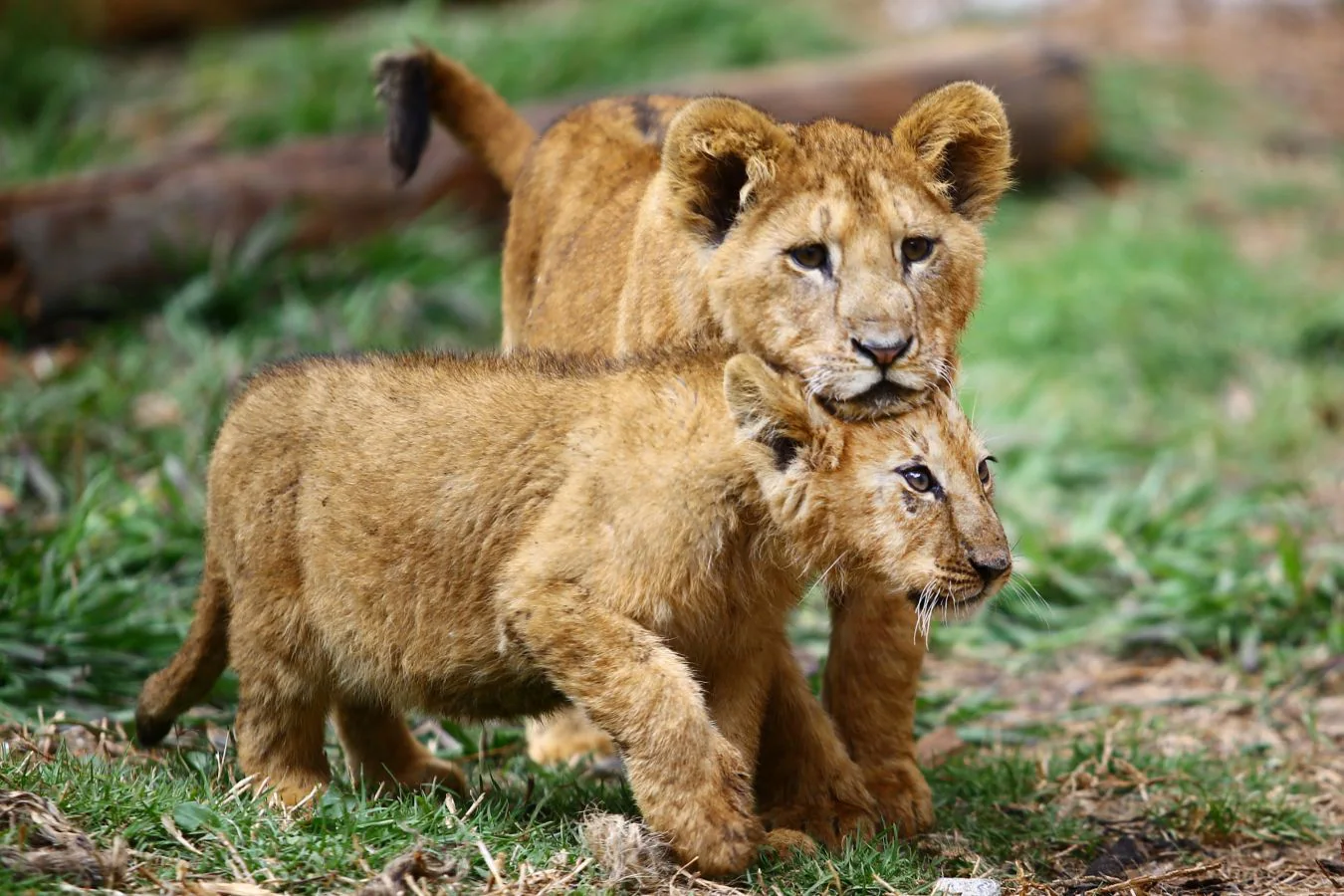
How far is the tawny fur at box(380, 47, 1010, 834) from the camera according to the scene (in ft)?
16.1

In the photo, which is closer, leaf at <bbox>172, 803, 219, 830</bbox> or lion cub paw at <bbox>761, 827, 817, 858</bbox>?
leaf at <bbox>172, 803, 219, 830</bbox>

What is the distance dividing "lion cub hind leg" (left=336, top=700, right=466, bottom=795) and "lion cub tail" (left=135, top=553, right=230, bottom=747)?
45cm

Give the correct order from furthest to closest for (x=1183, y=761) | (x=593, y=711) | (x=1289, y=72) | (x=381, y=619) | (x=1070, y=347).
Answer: (x=1289, y=72)
(x=1070, y=347)
(x=1183, y=761)
(x=381, y=619)
(x=593, y=711)

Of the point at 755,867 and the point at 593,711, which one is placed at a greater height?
the point at 593,711

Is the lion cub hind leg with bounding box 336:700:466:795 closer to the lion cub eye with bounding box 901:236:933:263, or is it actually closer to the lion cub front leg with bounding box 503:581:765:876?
the lion cub front leg with bounding box 503:581:765:876

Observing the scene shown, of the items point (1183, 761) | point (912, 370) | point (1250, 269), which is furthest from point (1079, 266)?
point (912, 370)

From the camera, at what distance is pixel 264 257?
419 inches

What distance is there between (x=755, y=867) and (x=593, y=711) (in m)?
0.70

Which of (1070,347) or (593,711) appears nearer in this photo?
(593,711)

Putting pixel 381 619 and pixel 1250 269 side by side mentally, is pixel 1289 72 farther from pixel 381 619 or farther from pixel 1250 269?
pixel 381 619

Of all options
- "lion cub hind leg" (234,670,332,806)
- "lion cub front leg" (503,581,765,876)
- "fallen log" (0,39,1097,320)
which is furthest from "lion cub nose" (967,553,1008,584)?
"fallen log" (0,39,1097,320)

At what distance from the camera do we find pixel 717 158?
5289mm

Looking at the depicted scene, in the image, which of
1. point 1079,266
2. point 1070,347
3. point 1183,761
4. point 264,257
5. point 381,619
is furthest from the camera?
point 1079,266

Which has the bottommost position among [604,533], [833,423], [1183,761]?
[1183,761]
